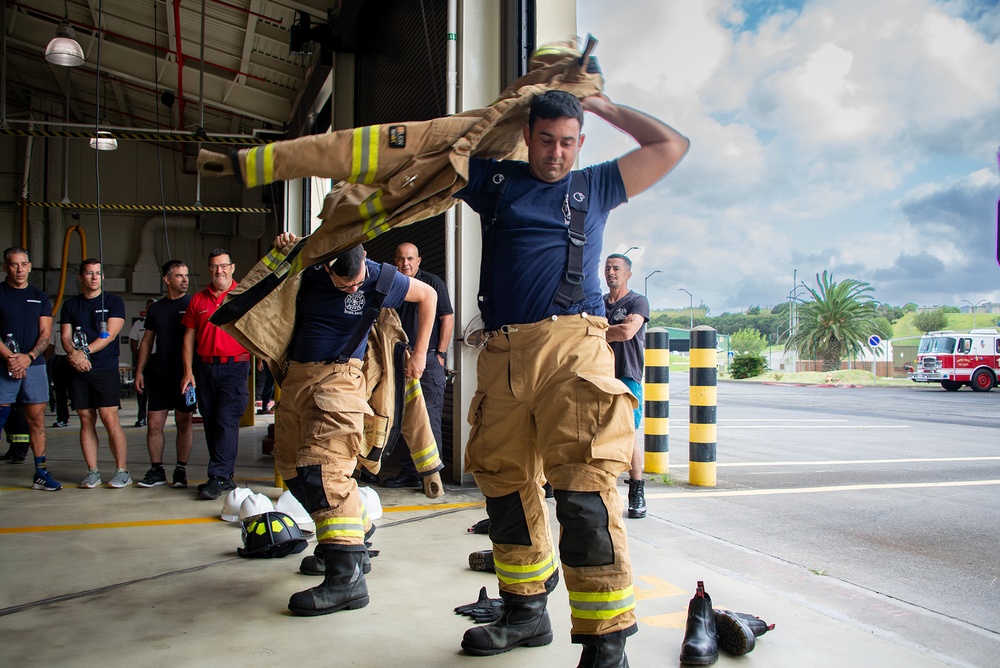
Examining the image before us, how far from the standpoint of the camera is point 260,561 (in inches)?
167

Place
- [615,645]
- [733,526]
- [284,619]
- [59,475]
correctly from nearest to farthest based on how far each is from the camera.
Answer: [615,645]
[284,619]
[733,526]
[59,475]

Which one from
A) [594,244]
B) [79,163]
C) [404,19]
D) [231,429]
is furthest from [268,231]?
[594,244]

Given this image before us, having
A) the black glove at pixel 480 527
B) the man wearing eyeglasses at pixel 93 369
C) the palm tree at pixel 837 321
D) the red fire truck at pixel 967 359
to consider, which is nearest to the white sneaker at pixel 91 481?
the man wearing eyeglasses at pixel 93 369

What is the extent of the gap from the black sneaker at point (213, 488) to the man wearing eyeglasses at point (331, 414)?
8.15ft

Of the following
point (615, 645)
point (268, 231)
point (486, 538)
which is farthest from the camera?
point (268, 231)

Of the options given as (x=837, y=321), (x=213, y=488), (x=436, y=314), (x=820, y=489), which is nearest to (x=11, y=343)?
(x=213, y=488)

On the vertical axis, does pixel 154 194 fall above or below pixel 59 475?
above

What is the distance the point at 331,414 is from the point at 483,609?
114 centimetres

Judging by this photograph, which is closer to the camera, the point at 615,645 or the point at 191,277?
the point at 615,645

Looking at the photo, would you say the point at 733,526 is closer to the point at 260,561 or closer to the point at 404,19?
the point at 260,561

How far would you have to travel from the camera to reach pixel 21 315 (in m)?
6.57

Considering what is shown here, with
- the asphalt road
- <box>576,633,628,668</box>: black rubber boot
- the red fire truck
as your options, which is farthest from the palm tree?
<box>576,633,628,668</box>: black rubber boot

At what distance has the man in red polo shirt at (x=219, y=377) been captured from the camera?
248 inches

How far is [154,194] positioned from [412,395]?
71.2 feet
